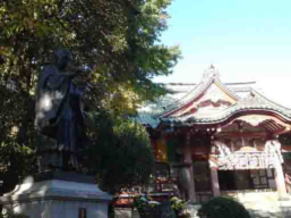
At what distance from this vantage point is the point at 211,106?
22141mm

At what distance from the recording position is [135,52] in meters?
13.2

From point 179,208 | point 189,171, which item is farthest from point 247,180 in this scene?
point 179,208

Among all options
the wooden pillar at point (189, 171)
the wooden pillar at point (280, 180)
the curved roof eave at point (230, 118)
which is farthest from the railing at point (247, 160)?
the curved roof eave at point (230, 118)

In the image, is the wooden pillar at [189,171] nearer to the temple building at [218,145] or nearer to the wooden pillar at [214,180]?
the temple building at [218,145]

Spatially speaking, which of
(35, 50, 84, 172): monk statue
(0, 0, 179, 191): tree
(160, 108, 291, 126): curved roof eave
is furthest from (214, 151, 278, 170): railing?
(35, 50, 84, 172): monk statue

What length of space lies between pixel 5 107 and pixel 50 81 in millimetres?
4573

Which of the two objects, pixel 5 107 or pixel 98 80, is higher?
pixel 98 80

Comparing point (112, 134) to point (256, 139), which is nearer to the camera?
point (112, 134)

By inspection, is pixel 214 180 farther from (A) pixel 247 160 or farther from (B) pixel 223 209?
(B) pixel 223 209

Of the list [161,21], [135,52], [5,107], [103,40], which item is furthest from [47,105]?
[161,21]

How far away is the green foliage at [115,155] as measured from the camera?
38.3 ft

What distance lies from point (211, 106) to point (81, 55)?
12.0 metres

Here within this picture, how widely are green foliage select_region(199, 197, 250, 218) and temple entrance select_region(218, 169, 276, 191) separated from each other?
902 centimetres

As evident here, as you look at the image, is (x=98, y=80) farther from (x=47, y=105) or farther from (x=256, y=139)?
(x=256, y=139)
